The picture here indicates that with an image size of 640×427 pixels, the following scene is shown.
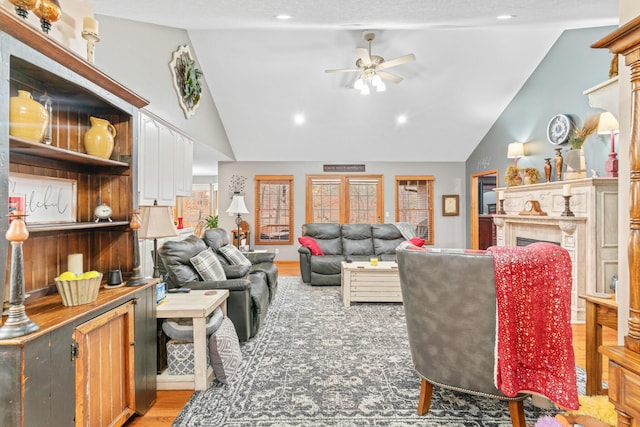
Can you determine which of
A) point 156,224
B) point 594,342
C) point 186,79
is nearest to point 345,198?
point 186,79

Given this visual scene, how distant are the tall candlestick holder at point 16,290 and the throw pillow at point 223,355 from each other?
1.35 metres

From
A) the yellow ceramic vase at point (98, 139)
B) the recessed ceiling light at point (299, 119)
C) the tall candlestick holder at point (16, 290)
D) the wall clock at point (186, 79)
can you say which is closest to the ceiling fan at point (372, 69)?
the wall clock at point (186, 79)

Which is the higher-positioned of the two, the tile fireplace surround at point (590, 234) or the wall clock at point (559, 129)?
the wall clock at point (559, 129)

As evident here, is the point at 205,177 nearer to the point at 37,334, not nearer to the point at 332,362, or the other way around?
the point at 332,362

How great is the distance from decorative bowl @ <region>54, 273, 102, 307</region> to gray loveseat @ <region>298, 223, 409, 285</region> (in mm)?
3979

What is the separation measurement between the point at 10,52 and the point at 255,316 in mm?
2661

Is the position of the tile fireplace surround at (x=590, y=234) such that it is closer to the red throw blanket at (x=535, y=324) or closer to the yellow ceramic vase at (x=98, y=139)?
the red throw blanket at (x=535, y=324)

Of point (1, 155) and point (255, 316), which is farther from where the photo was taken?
point (255, 316)

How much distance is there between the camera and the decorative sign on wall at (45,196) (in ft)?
5.37

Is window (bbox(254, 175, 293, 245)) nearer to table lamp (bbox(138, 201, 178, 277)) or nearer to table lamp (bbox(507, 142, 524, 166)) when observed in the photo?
table lamp (bbox(507, 142, 524, 166))

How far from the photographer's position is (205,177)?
1055cm

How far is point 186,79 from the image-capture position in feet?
14.8

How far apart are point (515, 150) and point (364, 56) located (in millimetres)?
3279

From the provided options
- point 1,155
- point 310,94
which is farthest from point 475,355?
point 310,94
